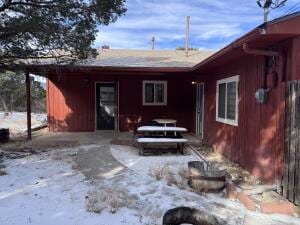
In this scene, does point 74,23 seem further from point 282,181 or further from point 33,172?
point 282,181

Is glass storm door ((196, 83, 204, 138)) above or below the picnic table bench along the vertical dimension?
above

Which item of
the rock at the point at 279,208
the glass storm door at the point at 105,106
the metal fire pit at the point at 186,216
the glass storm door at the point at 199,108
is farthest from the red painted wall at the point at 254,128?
the glass storm door at the point at 105,106

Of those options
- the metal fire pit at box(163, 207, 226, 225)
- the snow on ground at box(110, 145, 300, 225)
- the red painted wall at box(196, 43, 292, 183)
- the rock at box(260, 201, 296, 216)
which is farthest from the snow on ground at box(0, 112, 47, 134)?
the rock at box(260, 201, 296, 216)

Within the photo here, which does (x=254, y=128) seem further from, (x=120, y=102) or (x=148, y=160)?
(x=120, y=102)

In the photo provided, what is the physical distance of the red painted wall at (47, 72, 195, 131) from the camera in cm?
1216

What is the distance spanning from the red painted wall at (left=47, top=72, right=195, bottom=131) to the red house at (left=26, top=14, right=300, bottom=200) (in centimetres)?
4

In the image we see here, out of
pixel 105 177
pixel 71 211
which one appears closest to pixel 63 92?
pixel 105 177

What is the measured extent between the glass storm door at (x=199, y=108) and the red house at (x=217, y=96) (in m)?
0.03

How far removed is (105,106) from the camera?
12383mm

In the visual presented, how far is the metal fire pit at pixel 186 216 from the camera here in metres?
4.33

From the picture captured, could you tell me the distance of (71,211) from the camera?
4418mm

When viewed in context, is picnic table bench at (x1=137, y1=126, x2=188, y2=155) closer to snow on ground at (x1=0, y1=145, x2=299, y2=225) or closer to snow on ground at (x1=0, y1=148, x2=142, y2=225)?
snow on ground at (x1=0, y1=145, x2=299, y2=225)

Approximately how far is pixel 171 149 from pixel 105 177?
103 inches

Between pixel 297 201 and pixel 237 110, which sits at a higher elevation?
pixel 237 110
